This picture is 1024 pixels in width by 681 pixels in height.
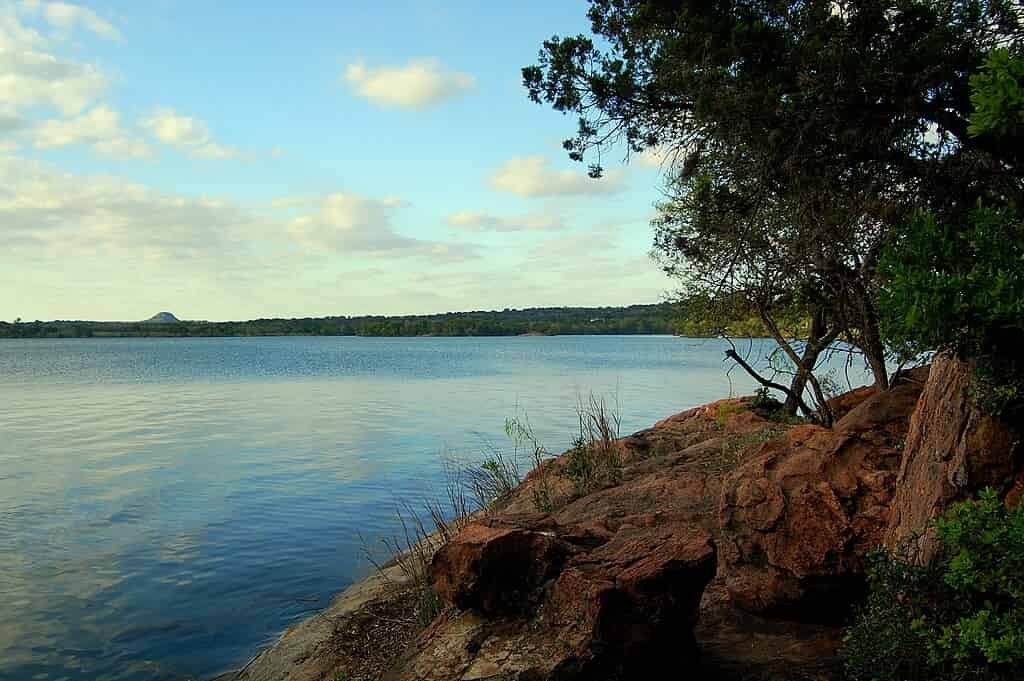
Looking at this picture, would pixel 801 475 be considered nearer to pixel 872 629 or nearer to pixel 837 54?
pixel 872 629

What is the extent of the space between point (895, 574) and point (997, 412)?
4.13ft

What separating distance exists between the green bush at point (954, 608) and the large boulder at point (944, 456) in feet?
1.06

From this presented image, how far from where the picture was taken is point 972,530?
4.68 meters

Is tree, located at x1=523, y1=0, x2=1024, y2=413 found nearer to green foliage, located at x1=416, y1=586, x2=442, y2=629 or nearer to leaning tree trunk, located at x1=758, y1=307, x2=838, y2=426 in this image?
leaning tree trunk, located at x1=758, y1=307, x2=838, y2=426

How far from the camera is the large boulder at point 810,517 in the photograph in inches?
276

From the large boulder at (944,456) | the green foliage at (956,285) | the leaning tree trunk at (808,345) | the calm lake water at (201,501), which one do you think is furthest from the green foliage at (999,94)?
the leaning tree trunk at (808,345)

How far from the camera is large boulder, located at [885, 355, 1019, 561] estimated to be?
5371 mm

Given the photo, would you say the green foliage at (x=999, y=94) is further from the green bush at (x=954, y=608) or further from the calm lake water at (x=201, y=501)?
the calm lake water at (x=201, y=501)

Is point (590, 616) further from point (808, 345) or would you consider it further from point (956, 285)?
point (808, 345)

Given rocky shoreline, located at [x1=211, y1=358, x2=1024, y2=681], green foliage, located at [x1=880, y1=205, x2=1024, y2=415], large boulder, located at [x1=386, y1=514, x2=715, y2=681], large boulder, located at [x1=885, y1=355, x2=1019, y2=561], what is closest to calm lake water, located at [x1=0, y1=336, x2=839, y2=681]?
rocky shoreline, located at [x1=211, y1=358, x2=1024, y2=681]

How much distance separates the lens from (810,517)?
7168 mm

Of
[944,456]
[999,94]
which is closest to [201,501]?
[944,456]

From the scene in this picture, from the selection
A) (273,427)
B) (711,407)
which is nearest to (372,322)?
(273,427)

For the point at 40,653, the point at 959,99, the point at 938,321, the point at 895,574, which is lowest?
the point at 40,653
